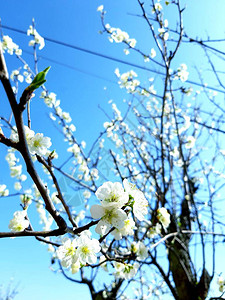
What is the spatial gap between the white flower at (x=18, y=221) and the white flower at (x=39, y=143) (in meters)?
0.36

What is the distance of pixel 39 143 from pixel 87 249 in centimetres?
59

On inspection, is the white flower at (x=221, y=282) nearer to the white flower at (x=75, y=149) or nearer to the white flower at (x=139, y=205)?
the white flower at (x=139, y=205)

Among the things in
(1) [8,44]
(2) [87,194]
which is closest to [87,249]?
(1) [8,44]

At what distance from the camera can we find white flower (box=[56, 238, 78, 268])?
1.12 meters

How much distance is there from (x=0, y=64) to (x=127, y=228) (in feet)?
2.75

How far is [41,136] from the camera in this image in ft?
3.58

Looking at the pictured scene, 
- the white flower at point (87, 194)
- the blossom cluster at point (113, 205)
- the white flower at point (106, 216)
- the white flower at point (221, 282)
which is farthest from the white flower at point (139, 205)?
the white flower at point (87, 194)

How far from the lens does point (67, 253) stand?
1145 mm

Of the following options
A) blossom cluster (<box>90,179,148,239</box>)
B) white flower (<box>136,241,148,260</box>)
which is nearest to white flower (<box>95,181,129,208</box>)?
blossom cluster (<box>90,179,148,239</box>)

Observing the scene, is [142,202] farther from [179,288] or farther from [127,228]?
[179,288]

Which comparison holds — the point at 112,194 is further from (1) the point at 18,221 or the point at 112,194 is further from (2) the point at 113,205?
(1) the point at 18,221

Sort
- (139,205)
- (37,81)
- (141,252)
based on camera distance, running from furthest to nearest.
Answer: (141,252)
(139,205)
(37,81)

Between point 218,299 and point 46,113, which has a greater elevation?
point 46,113

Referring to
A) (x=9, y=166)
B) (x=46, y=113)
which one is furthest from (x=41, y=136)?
(x=9, y=166)
